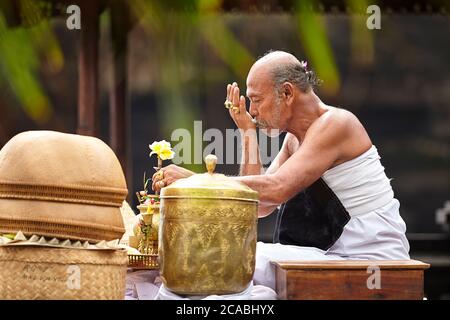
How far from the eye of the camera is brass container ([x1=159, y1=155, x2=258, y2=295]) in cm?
312

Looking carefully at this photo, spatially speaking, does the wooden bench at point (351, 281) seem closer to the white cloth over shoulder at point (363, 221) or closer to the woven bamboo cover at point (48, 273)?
the white cloth over shoulder at point (363, 221)

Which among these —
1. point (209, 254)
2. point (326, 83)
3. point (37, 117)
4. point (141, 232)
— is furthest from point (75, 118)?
point (209, 254)

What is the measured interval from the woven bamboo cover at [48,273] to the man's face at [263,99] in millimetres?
1184

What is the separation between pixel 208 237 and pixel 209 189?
0.17 meters

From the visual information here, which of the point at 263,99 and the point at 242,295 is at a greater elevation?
the point at 263,99

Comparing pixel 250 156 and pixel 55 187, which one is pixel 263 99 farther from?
pixel 55 187

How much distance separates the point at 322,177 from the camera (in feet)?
13.2

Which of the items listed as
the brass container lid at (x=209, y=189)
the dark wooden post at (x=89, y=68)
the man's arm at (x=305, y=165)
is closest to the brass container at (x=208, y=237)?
the brass container lid at (x=209, y=189)

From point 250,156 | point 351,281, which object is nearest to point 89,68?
point 250,156

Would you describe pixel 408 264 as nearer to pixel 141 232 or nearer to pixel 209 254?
pixel 209 254

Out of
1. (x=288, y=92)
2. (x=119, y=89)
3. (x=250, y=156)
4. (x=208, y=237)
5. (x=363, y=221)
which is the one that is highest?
(x=288, y=92)

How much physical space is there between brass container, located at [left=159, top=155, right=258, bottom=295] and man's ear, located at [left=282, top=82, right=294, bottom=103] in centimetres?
90

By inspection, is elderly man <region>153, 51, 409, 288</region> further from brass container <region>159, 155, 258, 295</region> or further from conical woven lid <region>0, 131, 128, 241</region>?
conical woven lid <region>0, 131, 128, 241</region>

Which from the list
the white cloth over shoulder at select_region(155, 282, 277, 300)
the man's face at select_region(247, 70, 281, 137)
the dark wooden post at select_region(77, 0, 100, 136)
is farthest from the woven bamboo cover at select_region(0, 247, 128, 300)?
the dark wooden post at select_region(77, 0, 100, 136)
